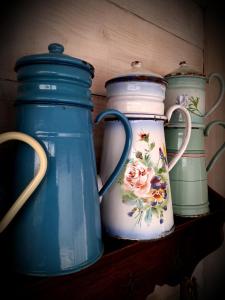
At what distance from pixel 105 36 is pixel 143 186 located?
1.17 feet

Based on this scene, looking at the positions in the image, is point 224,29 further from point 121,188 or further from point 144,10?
point 121,188

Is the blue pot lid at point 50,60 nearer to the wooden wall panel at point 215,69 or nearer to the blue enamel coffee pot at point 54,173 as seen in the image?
the blue enamel coffee pot at point 54,173

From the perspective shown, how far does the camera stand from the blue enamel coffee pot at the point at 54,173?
13.3 inches

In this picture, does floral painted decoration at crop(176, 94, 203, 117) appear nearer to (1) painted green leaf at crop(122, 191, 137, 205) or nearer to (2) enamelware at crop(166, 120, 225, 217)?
(2) enamelware at crop(166, 120, 225, 217)

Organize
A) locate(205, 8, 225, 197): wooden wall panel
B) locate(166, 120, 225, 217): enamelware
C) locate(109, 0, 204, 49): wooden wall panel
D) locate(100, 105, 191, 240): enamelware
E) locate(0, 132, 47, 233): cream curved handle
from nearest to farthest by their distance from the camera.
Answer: locate(0, 132, 47, 233): cream curved handle < locate(100, 105, 191, 240): enamelware < locate(166, 120, 225, 217): enamelware < locate(109, 0, 204, 49): wooden wall panel < locate(205, 8, 225, 197): wooden wall panel

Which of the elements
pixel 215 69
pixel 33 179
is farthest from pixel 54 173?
pixel 215 69

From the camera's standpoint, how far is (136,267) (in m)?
0.46

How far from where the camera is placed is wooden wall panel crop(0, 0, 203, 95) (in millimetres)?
462

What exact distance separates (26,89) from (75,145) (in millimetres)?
97

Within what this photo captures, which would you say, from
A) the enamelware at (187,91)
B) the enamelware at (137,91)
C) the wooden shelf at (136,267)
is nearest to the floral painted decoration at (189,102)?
the enamelware at (187,91)

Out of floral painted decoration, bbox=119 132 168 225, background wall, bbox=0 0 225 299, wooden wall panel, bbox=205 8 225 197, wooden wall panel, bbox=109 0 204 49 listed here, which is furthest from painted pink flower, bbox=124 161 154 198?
wooden wall panel, bbox=205 8 225 197

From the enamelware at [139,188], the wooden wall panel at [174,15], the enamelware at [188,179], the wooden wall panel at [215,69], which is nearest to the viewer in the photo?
the enamelware at [139,188]

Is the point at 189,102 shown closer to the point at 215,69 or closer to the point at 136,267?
the point at 136,267

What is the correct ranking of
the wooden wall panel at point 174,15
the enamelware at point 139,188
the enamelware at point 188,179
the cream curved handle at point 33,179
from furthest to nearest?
the wooden wall panel at point 174,15, the enamelware at point 188,179, the enamelware at point 139,188, the cream curved handle at point 33,179
